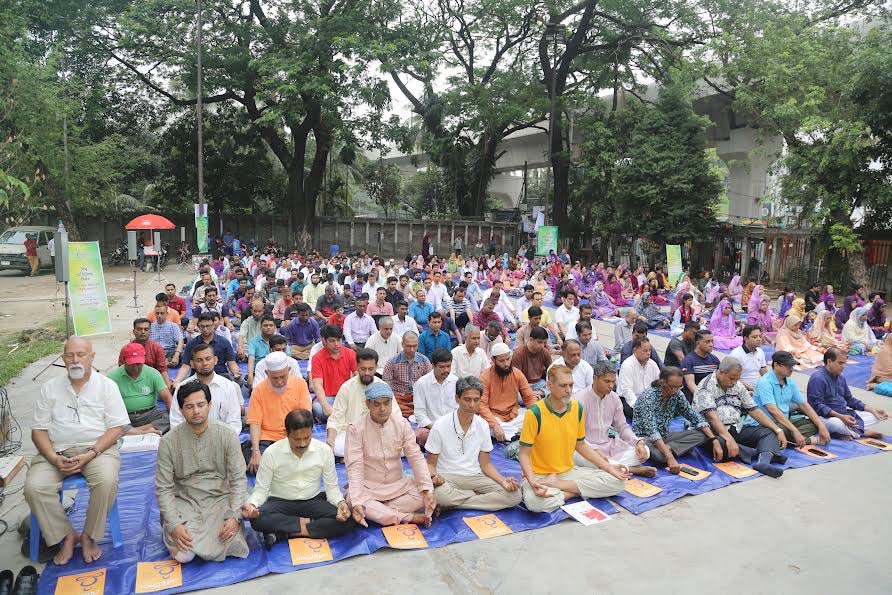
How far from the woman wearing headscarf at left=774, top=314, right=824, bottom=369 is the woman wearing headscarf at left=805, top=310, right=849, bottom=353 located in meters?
0.89

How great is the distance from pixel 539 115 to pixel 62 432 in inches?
1058

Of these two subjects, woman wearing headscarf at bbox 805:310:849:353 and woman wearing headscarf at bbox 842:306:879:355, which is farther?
woman wearing headscarf at bbox 805:310:849:353

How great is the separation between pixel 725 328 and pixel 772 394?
17.9 feet

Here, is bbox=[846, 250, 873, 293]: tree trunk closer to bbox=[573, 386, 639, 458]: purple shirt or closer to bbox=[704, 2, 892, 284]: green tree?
bbox=[704, 2, 892, 284]: green tree

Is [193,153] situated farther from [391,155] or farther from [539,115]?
[391,155]

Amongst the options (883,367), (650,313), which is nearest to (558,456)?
(883,367)

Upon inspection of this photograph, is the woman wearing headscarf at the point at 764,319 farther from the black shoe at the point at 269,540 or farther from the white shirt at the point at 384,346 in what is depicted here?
the black shoe at the point at 269,540

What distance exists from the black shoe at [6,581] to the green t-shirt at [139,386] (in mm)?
2238

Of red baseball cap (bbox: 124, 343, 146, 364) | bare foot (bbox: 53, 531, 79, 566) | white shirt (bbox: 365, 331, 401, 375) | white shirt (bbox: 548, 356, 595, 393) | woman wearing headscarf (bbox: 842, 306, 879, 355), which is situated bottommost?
bare foot (bbox: 53, 531, 79, 566)

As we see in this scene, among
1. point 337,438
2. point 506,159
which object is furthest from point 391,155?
point 337,438

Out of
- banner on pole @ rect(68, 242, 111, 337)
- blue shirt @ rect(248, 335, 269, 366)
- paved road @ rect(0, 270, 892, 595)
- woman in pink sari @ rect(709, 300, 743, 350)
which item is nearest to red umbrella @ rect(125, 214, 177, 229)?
banner on pole @ rect(68, 242, 111, 337)

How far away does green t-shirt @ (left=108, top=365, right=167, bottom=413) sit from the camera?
5891 millimetres

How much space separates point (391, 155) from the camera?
5128 centimetres

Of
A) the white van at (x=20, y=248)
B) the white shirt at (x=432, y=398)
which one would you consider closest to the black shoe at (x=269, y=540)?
the white shirt at (x=432, y=398)
